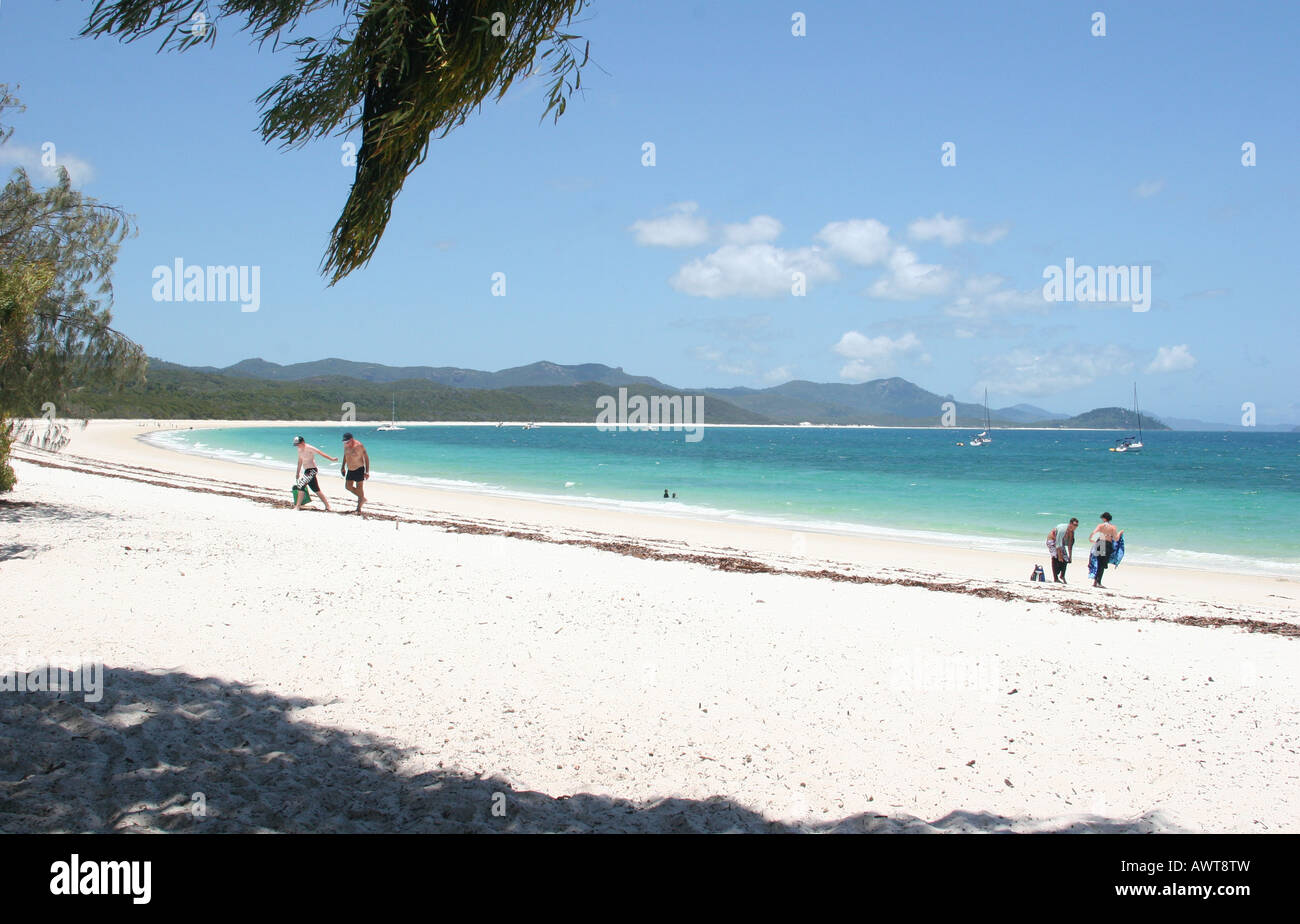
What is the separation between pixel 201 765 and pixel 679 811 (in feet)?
7.30

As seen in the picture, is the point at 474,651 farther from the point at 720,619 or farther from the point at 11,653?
the point at 11,653

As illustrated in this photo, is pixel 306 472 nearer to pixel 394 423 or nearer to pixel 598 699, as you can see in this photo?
pixel 598 699

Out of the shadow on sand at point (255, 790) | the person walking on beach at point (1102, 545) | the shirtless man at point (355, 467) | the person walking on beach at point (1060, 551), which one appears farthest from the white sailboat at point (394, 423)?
the shadow on sand at point (255, 790)

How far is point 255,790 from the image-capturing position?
3664 mm

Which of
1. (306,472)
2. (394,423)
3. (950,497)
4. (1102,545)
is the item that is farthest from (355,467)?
(394,423)

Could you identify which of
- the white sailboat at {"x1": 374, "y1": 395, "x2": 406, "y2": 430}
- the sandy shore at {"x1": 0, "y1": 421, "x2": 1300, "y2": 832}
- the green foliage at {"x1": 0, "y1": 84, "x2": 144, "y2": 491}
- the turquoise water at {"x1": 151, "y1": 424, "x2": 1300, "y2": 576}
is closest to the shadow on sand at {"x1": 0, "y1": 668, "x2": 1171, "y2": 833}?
the sandy shore at {"x1": 0, "y1": 421, "x2": 1300, "y2": 832}

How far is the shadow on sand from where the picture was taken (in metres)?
3.35

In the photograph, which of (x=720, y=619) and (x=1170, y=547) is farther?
(x=1170, y=547)

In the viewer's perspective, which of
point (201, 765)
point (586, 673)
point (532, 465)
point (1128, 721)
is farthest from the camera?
point (532, 465)

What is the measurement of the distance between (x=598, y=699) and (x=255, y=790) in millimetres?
2252

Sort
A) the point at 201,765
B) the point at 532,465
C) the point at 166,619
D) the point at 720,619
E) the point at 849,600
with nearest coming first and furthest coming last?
the point at 201,765 < the point at 166,619 < the point at 720,619 < the point at 849,600 < the point at 532,465

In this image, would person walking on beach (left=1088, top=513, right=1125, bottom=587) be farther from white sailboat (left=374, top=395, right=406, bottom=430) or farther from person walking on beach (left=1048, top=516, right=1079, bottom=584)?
white sailboat (left=374, top=395, right=406, bottom=430)
